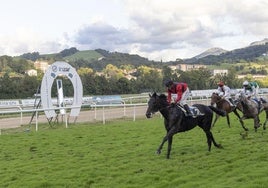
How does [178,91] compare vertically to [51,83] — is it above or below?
below

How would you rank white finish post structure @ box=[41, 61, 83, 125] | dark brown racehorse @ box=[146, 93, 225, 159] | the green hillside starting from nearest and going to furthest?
1. dark brown racehorse @ box=[146, 93, 225, 159]
2. white finish post structure @ box=[41, 61, 83, 125]
3. the green hillside

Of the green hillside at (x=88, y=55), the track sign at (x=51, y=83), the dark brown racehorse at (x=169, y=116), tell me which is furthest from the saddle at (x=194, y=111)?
the green hillside at (x=88, y=55)

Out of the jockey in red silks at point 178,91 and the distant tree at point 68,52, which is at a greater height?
the distant tree at point 68,52

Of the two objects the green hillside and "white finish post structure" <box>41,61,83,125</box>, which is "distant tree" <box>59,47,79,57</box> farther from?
"white finish post structure" <box>41,61,83,125</box>

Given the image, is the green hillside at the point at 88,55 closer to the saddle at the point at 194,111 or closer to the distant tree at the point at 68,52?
the distant tree at the point at 68,52

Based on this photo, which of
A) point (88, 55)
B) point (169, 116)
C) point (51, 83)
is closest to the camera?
point (169, 116)

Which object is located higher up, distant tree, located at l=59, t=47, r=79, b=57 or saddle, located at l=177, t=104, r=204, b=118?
distant tree, located at l=59, t=47, r=79, b=57

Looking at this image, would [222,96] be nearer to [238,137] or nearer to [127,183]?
[238,137]

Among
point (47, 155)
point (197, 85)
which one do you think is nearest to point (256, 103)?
point (47, 155)

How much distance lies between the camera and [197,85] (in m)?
62.0

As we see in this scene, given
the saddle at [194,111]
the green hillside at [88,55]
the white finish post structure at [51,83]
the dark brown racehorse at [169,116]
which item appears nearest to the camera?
the dark brown racehorse at [169,116]

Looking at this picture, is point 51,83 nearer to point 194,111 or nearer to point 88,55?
point 194,111

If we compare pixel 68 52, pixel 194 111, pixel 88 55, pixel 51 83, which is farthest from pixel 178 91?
pixel 68 52

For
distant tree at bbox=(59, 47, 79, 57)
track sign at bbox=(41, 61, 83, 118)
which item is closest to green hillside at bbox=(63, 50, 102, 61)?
distant tree at bbox=(59, 47, 79, 57)
